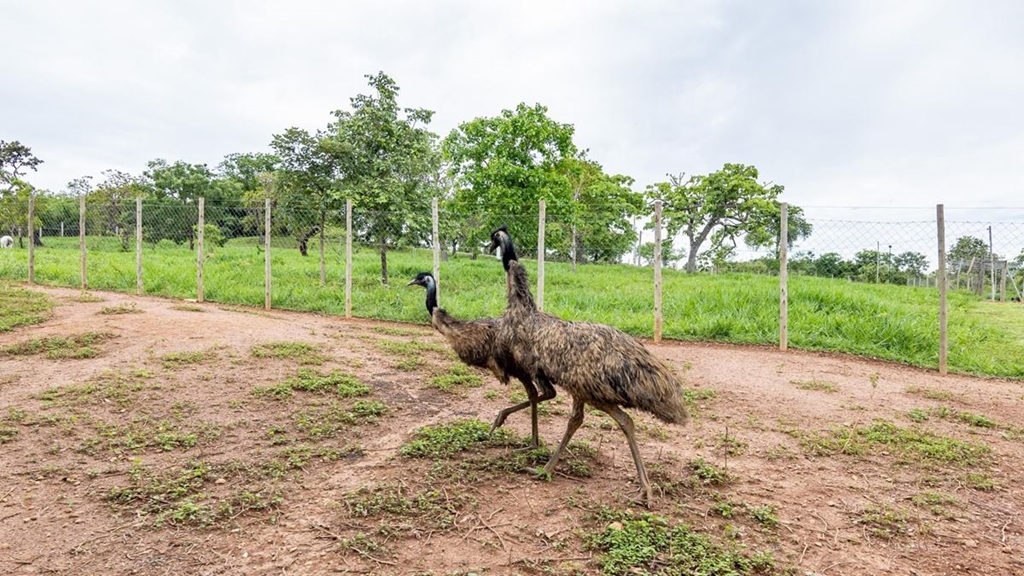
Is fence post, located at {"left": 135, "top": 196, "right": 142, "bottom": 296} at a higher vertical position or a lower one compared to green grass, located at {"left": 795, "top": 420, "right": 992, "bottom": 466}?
higher

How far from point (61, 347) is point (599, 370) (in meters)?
6.33

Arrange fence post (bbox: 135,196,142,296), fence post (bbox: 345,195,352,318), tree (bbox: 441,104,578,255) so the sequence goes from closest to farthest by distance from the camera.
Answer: fence post (bbox: 345,195,352,318) → fence post (bbox: 135,196,142,296) → tree (bbox: 441,104,578,255)

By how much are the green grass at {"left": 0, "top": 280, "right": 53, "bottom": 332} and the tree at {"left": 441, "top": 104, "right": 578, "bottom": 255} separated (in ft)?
29.2

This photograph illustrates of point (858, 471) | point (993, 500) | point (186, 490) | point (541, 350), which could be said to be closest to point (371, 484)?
point (186, 490)

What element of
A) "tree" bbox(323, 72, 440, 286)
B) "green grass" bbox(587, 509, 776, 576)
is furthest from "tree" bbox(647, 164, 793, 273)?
"green grass" bbox(587, 509, 776, 576)

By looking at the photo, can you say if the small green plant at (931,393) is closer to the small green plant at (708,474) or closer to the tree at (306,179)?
the small green plant at (708,474)

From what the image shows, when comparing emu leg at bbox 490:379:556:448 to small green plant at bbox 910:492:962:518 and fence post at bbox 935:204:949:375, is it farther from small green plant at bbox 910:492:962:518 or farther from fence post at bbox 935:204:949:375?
fence post at bbox 935:204:949:375

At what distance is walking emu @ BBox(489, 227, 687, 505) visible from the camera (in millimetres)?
3479

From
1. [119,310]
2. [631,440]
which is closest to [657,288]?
[631,440]

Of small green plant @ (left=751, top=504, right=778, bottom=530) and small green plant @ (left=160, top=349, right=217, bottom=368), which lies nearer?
small green plant @ (left=751, top=504, right=778, bottom=530)

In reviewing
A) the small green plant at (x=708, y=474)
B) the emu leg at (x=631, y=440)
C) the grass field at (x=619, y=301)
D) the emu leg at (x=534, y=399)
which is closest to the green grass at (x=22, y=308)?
the grass field at (x=619, y=301)

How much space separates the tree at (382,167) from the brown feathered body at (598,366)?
923cm

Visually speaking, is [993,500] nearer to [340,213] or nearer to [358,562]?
[358,562]

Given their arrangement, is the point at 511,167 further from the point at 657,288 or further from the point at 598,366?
the point at 598,366
